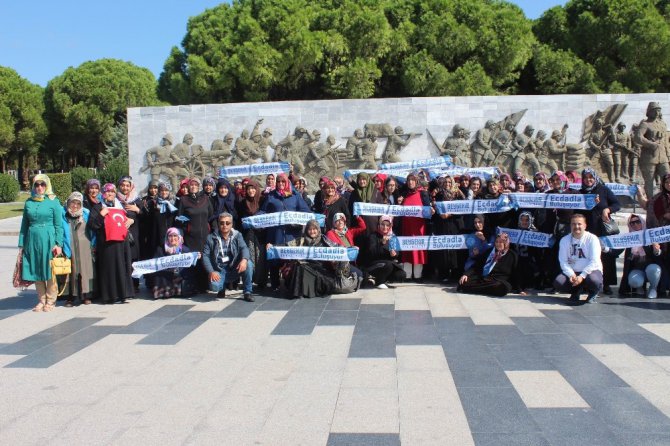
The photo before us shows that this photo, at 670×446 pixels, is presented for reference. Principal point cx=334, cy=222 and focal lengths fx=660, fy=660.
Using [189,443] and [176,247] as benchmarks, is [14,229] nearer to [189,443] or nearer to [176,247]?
[176,247]

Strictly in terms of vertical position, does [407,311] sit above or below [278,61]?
below

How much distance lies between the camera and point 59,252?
314 inches

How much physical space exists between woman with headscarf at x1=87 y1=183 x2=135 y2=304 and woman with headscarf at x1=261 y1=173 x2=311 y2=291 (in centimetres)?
191

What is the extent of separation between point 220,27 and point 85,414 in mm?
27882

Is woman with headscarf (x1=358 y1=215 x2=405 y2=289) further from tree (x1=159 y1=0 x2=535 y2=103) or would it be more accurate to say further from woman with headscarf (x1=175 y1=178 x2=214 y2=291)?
tree (x1=159 y1=0 x2=535 y2=103)

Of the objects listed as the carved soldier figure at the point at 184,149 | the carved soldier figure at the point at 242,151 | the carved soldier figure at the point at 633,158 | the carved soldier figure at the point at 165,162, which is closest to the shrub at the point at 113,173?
the carved soldier figure at the point at 165,162

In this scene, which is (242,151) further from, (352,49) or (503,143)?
(352,49)

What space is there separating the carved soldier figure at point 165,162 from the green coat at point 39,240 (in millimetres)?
11244

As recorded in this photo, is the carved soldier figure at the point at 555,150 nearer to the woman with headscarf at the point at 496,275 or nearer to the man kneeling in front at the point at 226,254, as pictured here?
the woman with headscarf at the point at 496,275

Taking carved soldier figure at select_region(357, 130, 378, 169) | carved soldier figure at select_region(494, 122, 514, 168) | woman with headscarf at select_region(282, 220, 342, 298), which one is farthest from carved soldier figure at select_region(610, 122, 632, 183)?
woman with headscarf at select_region(282, 220, 342, 298)

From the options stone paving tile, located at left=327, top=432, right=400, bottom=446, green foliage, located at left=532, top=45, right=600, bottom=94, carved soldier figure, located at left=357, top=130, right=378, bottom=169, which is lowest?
stone paving tile, located at left=327, top=432, right=400, bottom=446

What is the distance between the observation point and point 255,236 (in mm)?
9133

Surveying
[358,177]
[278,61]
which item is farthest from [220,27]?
[358,177]

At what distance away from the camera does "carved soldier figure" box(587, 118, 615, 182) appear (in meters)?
18.1
